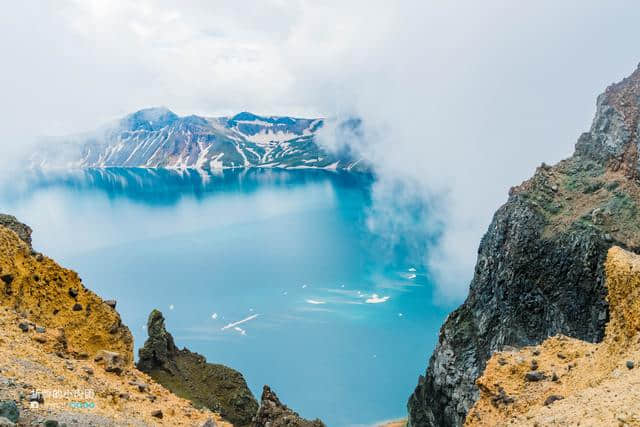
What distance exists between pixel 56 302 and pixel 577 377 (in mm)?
20978

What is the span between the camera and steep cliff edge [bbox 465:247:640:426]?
11664 millimetres

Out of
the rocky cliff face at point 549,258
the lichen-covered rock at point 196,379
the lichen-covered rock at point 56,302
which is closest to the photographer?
the lichen-covered rock at point 56,302

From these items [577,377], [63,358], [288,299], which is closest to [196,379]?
[63,358]

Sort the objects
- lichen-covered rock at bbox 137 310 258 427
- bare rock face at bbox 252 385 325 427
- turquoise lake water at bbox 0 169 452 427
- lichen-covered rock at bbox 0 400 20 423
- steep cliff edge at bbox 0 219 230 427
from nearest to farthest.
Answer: lichen-covered rock at bbox 0 400 20 423
steep cliff edge at bbox 0 219 230 427
bare rock face at bbox 252 385 325 427
lichen-covered rock at bbox 137 310 258 427
turquoise lake water at bbox 0 169 452 427

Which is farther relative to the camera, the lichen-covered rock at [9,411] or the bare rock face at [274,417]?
the bare rock face at [274,417]

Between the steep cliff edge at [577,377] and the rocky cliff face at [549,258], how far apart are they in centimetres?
1621

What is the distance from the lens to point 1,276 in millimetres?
18281

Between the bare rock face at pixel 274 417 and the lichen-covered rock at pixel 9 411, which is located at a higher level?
the bare rock face at pixel 274 417

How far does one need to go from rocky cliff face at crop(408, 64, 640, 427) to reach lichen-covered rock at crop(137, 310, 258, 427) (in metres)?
17.1

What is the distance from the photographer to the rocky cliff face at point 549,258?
32469mm

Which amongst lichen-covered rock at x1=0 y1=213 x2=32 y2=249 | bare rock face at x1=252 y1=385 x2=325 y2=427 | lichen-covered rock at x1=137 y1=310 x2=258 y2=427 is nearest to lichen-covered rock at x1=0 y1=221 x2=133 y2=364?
lichen-covered rock at x1=0 y1=213 x2=32 y2=249

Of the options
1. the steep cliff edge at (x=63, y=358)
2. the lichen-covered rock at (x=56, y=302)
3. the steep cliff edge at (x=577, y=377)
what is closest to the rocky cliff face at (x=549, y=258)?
the steep cliff edge at (x=577, y=377)

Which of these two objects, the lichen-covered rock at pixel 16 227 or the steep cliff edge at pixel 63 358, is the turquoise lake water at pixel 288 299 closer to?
the steep cliff edge at pixel 63 358

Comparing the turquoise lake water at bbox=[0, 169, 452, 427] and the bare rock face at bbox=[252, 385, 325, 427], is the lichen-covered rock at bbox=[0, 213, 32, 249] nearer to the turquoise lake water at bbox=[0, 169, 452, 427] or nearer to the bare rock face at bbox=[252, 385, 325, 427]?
the bare rock face at bbox=[252, 385, 325, 427]
